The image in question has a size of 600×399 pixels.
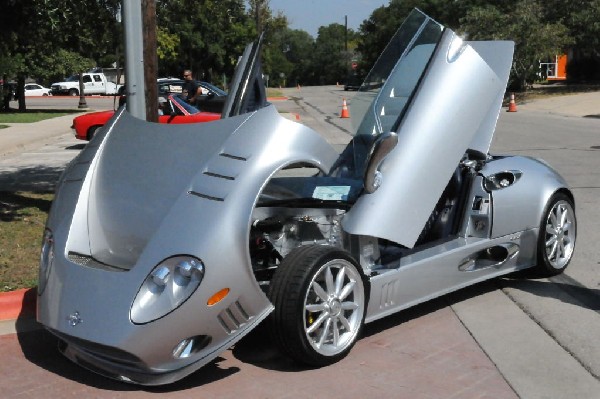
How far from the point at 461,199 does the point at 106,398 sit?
2.94 m

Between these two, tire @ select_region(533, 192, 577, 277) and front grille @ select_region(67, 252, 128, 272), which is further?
tire @ select_region(533, 192, 577, 277)

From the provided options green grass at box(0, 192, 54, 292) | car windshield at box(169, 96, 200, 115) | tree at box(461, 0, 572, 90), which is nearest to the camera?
green grass at box(0, 192, 54, 292)

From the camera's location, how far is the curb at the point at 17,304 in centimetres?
588

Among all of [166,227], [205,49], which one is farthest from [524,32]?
[166,227]

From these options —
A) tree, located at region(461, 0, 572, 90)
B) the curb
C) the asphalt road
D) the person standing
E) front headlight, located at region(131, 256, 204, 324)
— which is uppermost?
tree, located at region(461, 0, 572, 90)

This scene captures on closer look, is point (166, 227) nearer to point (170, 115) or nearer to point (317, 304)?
point (317, 304)

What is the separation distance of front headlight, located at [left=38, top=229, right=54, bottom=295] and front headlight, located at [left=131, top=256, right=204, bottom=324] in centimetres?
81

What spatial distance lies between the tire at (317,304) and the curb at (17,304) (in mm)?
2250

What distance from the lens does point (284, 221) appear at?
526cm

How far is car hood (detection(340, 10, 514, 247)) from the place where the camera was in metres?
5.07

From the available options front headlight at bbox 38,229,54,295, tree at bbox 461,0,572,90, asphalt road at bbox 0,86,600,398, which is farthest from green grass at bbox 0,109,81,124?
front headlight at bbox 38,229,54,295

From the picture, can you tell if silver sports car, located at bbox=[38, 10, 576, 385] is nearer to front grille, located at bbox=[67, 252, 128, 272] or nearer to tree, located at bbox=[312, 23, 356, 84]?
front grille, located at bbox=[67, 252, 128, 272]

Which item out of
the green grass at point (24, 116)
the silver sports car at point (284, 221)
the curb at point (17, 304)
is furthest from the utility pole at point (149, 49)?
the green grass at point (24, 116)

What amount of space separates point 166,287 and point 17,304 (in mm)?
2103
